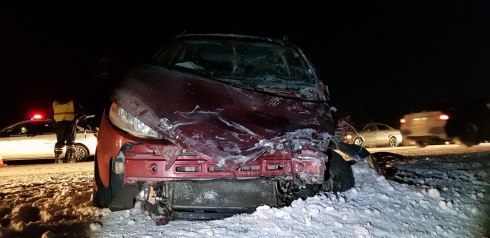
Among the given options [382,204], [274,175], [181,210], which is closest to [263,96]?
[274,175]

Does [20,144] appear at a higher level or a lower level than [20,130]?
lower

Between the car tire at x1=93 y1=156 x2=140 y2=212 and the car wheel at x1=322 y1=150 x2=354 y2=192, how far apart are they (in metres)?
1.75

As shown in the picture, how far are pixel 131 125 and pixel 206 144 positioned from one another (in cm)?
70

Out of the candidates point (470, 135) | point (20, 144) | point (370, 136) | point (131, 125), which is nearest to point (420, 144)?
point (470, 135)

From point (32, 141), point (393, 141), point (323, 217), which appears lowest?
point (323, 217)

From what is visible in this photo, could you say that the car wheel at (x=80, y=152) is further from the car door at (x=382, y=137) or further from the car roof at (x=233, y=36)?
the car door at (x=382, y=137)

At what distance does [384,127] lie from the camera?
16062mm

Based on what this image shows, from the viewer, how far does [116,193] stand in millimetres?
3141

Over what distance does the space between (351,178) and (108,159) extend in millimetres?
2331

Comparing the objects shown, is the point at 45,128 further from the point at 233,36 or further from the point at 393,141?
the point at 393,141

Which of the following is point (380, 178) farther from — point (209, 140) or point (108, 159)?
point (108, 159)

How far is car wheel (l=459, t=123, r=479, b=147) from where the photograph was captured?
10.5 meters

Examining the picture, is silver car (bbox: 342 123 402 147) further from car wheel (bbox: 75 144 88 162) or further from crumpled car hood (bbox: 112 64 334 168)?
crumpled car hood (bbox: 112 64 334 168)

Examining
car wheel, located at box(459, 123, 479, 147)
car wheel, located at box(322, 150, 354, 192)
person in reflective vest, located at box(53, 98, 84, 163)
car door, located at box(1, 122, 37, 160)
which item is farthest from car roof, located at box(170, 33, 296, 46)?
car wheel, located at box(459, 123, 479, 147)
